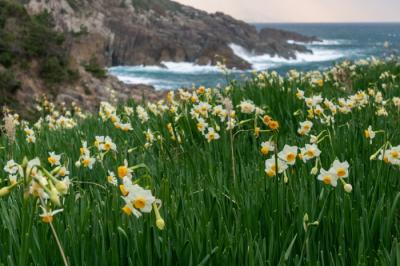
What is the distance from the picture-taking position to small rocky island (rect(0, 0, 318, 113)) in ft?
84.8

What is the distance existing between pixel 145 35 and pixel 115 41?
11.1 ft

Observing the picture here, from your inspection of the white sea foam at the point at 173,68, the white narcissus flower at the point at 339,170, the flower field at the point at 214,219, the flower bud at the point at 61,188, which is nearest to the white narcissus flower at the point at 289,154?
the flower field at the point at 214,219

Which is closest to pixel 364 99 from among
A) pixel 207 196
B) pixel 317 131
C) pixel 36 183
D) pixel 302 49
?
pixel 317 131

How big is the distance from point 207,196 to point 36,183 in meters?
0.90

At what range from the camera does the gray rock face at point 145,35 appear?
148 feet

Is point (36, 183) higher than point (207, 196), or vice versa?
point (36, 183)

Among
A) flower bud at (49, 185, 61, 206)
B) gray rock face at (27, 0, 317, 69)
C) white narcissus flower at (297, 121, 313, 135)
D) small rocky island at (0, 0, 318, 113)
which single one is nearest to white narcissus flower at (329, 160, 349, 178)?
white narcissus flower at (297, 121, 313, 135)

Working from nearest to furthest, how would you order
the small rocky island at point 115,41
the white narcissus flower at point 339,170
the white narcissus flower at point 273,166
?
1. the white narcissus flower at point 339,170
2. the white narcissus flower at point 273,166
3. the small rocky island at point 115,41

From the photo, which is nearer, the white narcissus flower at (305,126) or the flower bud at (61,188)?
the flower bud at (61,188)

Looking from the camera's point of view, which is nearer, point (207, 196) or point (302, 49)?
point (207, 196)

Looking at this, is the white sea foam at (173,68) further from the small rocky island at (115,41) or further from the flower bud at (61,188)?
the flower bud at (61,188)

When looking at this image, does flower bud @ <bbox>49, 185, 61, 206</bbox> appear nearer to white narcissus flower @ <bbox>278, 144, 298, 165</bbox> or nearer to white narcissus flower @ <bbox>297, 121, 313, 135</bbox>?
white narcissus flower @ <bbox>278, 144, 298, 165</bbox>

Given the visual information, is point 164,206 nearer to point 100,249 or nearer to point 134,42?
point 100,249

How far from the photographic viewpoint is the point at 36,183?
3.48 feet
